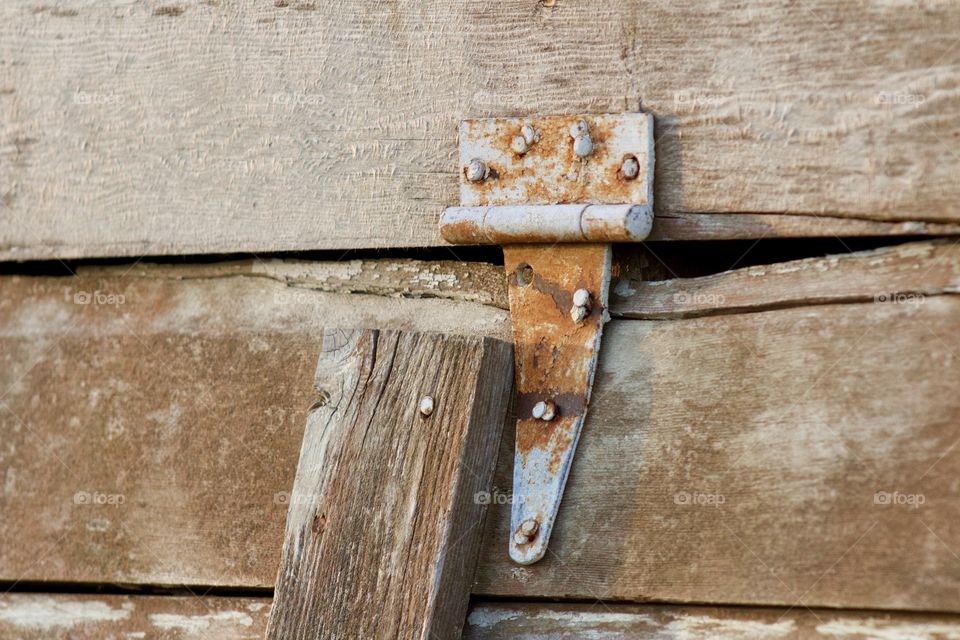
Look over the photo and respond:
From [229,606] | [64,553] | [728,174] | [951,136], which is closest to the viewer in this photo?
[951,136]

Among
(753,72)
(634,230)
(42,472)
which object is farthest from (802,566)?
(42,472)

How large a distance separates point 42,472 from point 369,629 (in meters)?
0.73

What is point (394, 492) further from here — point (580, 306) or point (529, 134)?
point (529, 134)

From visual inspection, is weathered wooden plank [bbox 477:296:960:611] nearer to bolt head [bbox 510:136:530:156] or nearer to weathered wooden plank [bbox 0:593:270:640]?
bolt head [bbox 510:136:530:156]

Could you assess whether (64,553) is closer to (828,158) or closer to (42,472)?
(42,472)

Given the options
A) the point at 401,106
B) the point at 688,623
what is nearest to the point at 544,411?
the point at 688,623

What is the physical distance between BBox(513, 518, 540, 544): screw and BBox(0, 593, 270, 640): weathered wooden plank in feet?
1.41

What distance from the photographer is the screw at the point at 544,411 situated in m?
1.46

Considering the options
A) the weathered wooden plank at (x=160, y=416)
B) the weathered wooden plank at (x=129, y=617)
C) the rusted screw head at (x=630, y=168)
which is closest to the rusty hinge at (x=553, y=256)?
the rusted screw head at (x=630, y=168)

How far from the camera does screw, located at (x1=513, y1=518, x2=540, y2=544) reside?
1441 mm

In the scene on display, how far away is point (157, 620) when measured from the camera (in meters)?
1.66

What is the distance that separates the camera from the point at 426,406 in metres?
1.44

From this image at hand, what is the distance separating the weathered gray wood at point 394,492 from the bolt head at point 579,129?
12.4 inches

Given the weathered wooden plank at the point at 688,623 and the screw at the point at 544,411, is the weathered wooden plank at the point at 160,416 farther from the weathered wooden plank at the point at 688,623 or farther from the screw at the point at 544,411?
the weathered wooden plank at the point at 688,623
